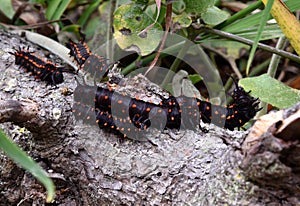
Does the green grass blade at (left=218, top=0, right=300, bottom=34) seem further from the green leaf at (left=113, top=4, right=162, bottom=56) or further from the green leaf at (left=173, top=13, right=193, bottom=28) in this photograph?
the green leaf at (left=113, top=4, right=162, bottom=56)

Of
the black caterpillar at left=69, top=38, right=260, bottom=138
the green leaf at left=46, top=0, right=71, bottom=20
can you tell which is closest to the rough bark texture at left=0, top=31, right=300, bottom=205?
the black caterpillar at left=69, top=38, right=260, bottom=138

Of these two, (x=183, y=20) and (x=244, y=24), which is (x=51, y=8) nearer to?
(x=183, y=20)

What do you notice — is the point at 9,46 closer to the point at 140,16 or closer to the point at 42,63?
the point at 42,63

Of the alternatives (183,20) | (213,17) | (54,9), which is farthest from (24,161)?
(54,9)

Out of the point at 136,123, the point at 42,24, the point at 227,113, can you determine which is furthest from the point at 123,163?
the point at 42,24

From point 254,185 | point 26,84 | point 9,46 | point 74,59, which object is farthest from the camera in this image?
point 9,46

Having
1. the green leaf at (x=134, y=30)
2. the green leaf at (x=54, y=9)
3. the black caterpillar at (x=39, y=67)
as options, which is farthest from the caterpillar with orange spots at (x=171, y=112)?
the green leaf at (x=54, y=9)
